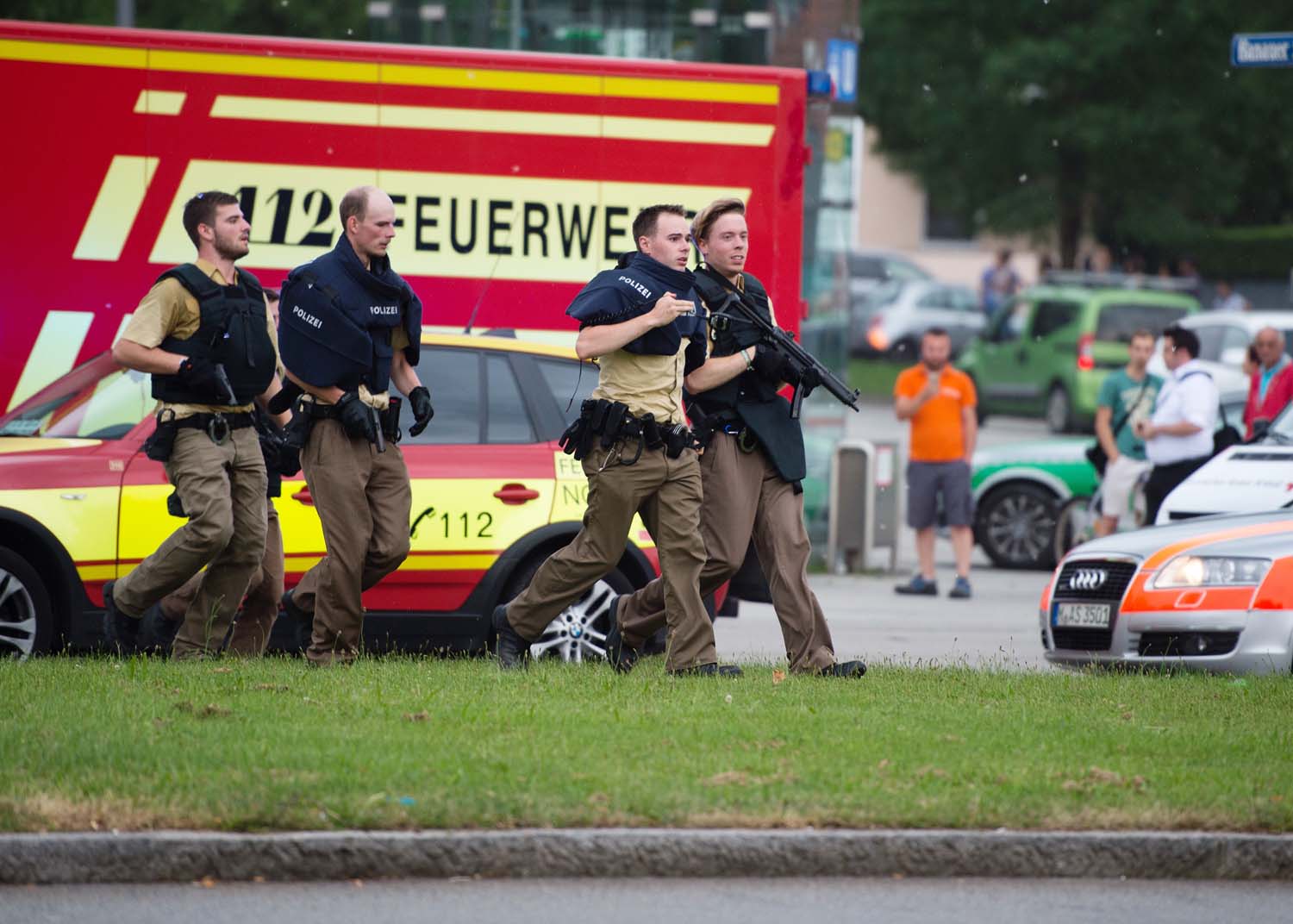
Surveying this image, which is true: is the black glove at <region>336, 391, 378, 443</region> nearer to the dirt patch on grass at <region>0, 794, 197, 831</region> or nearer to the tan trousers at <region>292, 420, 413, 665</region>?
the tan trousers at <region>292, 420, 413, 665</region>

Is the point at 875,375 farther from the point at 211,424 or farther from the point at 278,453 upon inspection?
the point at 211,424

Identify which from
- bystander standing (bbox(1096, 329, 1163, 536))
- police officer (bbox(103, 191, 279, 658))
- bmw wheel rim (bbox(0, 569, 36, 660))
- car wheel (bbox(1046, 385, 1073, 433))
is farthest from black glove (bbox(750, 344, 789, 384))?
car wheel (bbox(1046, 385, 1073, 433))

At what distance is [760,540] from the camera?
7996mm

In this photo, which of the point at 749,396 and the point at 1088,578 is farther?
the point at 1088,578

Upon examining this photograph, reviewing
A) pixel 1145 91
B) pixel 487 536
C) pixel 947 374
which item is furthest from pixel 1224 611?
pixel 1145 91

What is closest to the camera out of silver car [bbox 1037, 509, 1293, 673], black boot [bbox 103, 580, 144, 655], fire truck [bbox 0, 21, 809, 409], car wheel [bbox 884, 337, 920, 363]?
black boot [bbox 103, 580, 144, 655]

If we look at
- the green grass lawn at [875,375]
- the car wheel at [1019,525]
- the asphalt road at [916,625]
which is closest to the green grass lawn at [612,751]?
the asphalt road at [916,625]

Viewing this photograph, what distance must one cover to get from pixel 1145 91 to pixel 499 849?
3272 cm

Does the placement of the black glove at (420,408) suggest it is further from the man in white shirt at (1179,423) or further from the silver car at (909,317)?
the silver car at (909,317)

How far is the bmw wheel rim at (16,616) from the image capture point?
8445mm

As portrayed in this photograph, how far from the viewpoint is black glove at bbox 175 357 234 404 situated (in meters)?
7.88

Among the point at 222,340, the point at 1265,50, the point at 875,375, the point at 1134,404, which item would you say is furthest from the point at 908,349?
the point at 222,340

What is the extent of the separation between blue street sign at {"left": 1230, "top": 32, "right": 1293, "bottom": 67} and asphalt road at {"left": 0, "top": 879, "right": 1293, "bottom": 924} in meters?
7.41

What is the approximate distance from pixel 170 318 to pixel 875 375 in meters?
28.1
